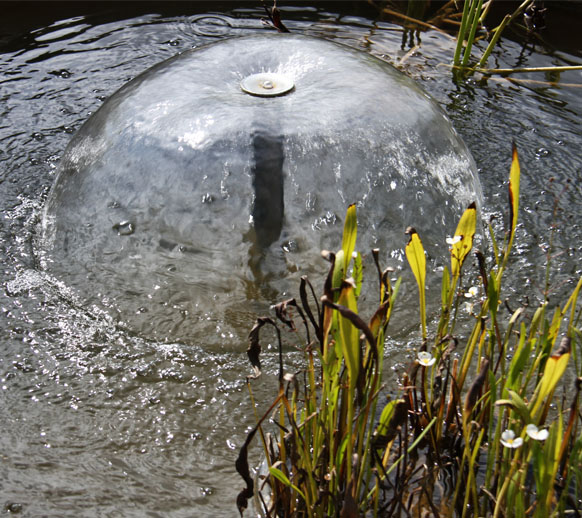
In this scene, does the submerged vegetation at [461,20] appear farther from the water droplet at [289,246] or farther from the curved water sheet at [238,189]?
the water droplet at [289,246]

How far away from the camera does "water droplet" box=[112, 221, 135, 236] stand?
3.28 metres

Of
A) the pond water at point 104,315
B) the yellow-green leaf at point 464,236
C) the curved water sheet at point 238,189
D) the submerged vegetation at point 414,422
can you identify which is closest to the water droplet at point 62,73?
the pond water at point 104,315

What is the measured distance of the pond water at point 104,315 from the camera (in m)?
2.58

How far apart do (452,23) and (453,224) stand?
379cm

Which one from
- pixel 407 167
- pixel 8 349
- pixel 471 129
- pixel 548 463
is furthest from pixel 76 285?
pixel 471 129

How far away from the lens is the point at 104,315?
332 cm

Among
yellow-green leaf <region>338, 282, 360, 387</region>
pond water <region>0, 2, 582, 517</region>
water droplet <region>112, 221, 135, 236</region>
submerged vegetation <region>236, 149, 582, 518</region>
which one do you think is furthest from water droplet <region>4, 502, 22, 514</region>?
yellow-green leaf <region>338, 282, 360, 387</region>

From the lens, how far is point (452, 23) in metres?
6.61

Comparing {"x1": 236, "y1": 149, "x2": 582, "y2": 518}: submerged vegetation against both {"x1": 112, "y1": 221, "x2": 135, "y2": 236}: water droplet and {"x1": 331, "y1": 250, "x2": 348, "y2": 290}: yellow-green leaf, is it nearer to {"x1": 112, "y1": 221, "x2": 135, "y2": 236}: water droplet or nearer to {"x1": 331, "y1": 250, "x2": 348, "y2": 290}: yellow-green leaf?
{"x1": 331, "y1": 250, "x2": 348, "y2": 290}: yellow-green leaf

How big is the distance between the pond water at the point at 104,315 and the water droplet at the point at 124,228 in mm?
384

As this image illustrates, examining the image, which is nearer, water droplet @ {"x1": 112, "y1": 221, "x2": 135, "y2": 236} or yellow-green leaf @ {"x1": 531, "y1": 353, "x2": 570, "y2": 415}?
yellow-green leaf @ {"x1": 531, "y1": 353, "x2": 570, "y2": 415}

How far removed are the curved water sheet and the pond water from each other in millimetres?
176

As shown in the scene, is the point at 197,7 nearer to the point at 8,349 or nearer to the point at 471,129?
the point at 471,129

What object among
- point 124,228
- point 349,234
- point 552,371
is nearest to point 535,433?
point 552,371
